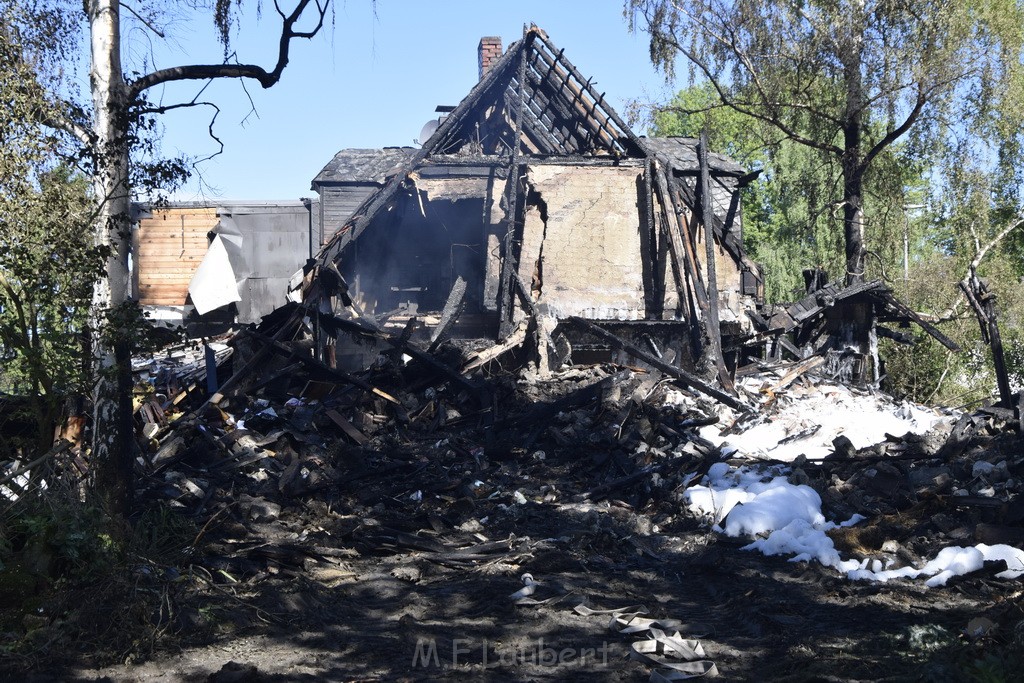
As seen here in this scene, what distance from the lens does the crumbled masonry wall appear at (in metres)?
16.7

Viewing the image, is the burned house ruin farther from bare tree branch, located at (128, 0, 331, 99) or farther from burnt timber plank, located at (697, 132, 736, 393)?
bare tree branch, located at (128, 0, 331, 99)

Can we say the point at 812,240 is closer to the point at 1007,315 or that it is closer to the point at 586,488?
the point at 1007,315

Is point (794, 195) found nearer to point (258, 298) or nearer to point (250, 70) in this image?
point (258, 298)

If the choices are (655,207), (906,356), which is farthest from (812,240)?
(655,207)

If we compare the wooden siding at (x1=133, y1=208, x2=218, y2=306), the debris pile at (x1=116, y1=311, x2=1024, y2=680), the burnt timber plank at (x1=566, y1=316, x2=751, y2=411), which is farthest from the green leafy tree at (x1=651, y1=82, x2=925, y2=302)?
the wooden siding at (x1=133, y1=208, x2=218, y2=306)

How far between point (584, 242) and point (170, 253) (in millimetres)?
13187

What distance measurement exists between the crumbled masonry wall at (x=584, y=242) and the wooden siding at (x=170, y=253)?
450 inches

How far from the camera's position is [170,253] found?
81.3 feet

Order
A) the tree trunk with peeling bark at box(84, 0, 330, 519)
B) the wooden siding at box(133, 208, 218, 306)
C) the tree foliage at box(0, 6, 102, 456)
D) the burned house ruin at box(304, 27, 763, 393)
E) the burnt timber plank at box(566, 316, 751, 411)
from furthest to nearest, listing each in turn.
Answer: the wooden siding at box(133, 208, 218, 306), the burned house ruin at box(304, 27, 763, 393), the burnt timber plank at box(566, 316, 751, 411), the tree trunk with peeling bark at box(84, 0, 330, 519), the tree foliage at box(0, 6, 102, 456)

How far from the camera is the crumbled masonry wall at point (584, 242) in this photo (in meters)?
16.7

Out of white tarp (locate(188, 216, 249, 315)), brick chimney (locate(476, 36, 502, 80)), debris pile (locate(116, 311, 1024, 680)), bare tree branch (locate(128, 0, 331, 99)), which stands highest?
brick chimney (locate(476, 36, 502, 80))

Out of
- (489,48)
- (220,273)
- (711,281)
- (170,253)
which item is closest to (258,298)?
(220,273)

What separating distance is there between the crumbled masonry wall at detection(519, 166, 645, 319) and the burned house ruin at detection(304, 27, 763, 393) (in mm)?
25

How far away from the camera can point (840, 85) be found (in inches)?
910
